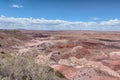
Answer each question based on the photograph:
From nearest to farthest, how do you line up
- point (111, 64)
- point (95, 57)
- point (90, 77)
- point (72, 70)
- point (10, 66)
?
point (10, 66) < point (90, 77) < point (72, 70) < point (111, 64) < point (95, 57)

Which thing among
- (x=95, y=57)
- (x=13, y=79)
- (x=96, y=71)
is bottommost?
(x=95, y=57)

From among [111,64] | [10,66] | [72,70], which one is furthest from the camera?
[111,64]

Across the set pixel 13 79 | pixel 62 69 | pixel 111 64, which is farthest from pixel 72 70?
pixel 13 79

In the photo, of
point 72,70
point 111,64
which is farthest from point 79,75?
point 111,64

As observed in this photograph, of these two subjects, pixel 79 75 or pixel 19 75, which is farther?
pixel 79 75

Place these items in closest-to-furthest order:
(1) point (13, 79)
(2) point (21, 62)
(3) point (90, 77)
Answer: (1) point (13, 79)
(2) point (21, 62)
(3) point (90, 77)

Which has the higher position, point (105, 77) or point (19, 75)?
point (19, 75)

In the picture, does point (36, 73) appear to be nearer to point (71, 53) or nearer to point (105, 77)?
point (105, 77)

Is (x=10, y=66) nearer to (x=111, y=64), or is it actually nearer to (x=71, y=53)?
(x=111, y=64)

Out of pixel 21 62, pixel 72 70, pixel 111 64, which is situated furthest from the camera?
pixel 111 64

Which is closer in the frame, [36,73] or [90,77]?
[36,73]
